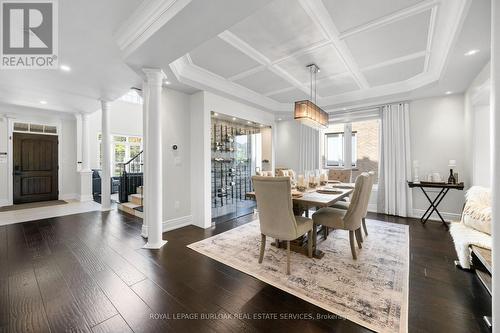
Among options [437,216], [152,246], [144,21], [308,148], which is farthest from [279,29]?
[437,216]

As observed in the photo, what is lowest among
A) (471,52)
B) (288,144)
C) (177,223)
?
(177,223)

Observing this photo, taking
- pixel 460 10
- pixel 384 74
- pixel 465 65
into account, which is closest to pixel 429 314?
pixel 460 10

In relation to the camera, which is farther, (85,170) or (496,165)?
(85,170)

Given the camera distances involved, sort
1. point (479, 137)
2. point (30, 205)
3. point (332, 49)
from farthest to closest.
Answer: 1. point (30, 205)
2. point (479, 137)
3. point (332, 49)

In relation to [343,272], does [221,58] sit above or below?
above

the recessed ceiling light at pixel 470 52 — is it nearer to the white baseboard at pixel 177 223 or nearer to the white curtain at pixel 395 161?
the white curtain at pixel 395 161

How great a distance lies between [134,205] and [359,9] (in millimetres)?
5544

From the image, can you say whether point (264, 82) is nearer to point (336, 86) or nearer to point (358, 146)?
point (336, 86)

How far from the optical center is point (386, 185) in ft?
15.3

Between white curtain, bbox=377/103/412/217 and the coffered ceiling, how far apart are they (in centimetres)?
65

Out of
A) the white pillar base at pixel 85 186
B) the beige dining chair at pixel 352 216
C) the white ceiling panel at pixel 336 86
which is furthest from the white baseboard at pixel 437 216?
the white pillar base at pixel 85 186

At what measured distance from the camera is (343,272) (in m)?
2.28

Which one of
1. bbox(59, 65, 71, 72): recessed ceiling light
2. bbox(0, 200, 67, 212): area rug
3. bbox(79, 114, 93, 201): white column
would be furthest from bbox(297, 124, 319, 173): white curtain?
bbox(0, 200, 67, 212): area rug

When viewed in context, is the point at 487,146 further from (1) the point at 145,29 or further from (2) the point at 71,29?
(2) the point at 71,29
